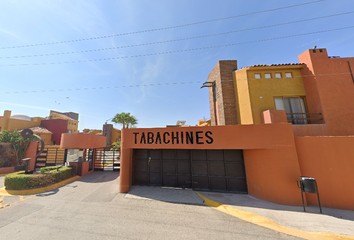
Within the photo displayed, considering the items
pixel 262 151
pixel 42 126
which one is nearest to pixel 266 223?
pixel 262 151

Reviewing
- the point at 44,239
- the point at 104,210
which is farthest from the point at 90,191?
the point at 44,239

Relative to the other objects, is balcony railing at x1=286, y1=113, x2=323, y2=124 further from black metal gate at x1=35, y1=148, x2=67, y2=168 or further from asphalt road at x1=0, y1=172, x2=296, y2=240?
black metal gate at x1=35, y1=148, x2=67, y2=168

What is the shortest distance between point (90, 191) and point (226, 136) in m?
9.96

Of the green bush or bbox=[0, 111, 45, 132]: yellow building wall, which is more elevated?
bbox=[0, 111, 45, 132]: yellow building wall

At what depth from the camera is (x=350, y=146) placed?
255 inches

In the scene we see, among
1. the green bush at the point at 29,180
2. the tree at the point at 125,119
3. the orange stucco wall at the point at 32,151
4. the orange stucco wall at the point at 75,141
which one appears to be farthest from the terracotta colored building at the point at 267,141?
the tree at the point at 125,119

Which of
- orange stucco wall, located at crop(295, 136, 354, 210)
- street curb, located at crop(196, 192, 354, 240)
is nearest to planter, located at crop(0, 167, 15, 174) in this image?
street curb, located at crop(196, 192, 354, 240)

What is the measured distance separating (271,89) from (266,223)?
9338mm

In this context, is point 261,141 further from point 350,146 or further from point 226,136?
point 350,146

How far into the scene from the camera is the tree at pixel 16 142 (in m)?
14.6

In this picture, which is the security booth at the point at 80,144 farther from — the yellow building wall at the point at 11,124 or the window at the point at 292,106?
the yellow building wall at the point at 11,124

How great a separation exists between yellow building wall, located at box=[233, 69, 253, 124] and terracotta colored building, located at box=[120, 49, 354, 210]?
0.27ft

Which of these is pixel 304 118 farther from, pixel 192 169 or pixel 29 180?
pixel 29 180

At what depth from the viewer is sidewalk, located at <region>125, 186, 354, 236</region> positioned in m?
5.09
